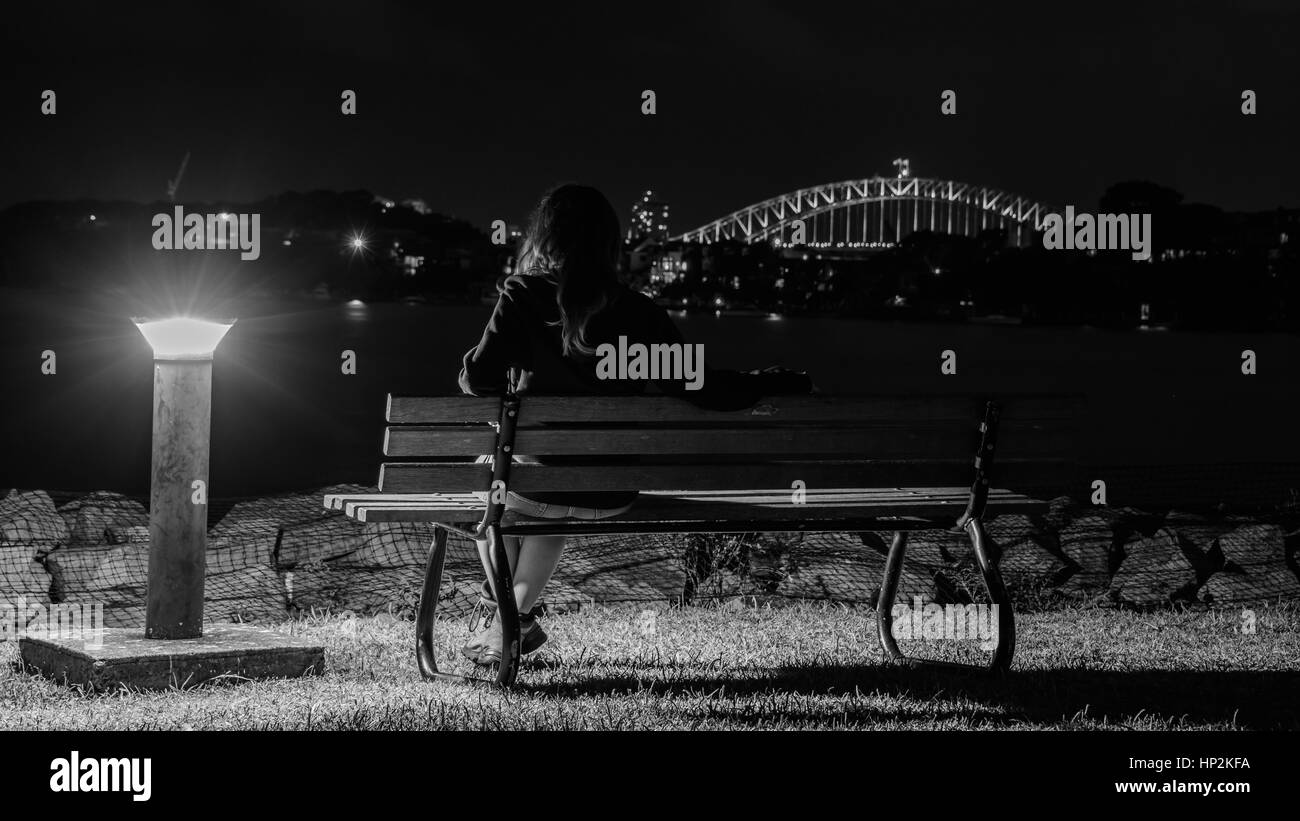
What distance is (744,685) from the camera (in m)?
4.86

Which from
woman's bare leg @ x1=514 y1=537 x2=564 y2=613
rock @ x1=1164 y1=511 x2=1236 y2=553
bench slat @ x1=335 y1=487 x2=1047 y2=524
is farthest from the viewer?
rock @ x1=1164 y1=511 x2=1236 y2=553

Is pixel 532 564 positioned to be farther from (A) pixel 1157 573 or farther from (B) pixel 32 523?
(B) pixel 32 523

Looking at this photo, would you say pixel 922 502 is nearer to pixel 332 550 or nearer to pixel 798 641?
pixel 798 641

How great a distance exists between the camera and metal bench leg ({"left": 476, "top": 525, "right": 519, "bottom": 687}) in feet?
15.1

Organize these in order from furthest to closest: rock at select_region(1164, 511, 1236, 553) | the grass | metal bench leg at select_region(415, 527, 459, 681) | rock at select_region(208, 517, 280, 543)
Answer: rock at select_region(208, 517, 280, 543) → rock at select_region(1164, 511, 1236, 553) → metal bench leg at select_region(415, 527, 459, 681) → the grass

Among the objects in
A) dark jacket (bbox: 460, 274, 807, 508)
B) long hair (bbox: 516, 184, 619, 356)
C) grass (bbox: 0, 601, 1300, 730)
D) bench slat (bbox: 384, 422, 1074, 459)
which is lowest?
grass (bbox: 0, 601, 1300, 730)

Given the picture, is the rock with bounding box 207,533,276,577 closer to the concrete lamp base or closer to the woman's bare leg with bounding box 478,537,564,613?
the concrete lamp base

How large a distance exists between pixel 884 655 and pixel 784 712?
1164 mm

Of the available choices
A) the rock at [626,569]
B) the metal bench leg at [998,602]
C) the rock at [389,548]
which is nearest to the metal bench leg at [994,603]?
the metal bench leg at [998,602]

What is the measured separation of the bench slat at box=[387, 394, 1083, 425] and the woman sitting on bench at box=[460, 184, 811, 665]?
55 millimetres

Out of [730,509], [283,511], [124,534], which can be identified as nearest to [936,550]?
[730,509]

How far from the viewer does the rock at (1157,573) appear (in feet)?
23.3

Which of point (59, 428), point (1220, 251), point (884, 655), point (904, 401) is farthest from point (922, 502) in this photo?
point (1220, 251)

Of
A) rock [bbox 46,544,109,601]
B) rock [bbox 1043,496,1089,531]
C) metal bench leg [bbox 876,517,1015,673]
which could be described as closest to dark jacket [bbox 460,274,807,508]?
metal bench leg [bbox 876,517,1015,673]
